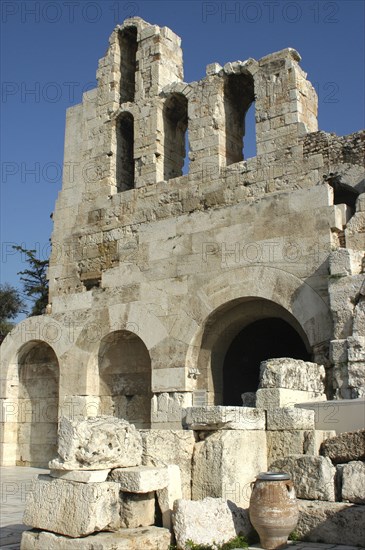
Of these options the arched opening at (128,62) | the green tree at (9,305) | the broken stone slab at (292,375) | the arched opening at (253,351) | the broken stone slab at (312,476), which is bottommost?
the broken stone slab at (312,476)

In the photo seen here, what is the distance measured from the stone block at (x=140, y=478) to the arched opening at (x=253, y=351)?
628 cm

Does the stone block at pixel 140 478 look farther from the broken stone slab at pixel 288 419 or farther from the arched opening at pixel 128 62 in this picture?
the arched opening at pixel 128 62

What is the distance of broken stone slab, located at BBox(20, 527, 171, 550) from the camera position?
5.58 m

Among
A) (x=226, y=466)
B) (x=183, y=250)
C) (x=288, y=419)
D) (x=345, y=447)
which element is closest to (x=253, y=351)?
(x=183, y=250)

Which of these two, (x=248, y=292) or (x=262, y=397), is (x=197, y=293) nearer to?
(x=248, y=292)

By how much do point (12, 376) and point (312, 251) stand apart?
798cm

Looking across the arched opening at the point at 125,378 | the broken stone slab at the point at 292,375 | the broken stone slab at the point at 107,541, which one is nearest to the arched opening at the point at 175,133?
the arched opening at the point at 125,378

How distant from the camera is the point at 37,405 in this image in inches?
587

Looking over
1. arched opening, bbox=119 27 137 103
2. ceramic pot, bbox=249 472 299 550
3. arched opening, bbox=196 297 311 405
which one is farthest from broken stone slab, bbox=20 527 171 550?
arched opening, bbox=119 27 137 103

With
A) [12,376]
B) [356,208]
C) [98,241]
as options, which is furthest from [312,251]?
[12,376]

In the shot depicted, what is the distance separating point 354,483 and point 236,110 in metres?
9.72

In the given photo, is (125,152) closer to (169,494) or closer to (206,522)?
(169,494)

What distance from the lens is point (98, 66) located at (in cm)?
1653

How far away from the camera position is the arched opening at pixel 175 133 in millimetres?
14930
